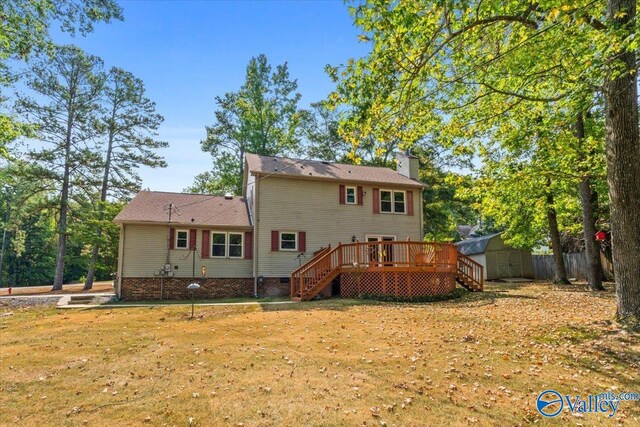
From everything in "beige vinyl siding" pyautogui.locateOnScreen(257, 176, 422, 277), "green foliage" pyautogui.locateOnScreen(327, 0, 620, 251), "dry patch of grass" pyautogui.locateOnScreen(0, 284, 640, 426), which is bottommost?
"dry patch of grass" pyautogui.locateOnScreen(0, 284, 640, 426)

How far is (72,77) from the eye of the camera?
25.0 meters

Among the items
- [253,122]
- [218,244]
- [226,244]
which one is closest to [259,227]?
[226,244]

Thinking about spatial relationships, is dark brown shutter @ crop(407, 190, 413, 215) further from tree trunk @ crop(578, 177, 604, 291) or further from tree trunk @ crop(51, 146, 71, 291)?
tree trunk @ crop(51, 146, 71, 291)

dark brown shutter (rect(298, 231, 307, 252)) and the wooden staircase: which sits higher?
dark brown shutter (rect(298, 231, 307, 252))

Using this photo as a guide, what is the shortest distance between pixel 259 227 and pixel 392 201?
7.20m

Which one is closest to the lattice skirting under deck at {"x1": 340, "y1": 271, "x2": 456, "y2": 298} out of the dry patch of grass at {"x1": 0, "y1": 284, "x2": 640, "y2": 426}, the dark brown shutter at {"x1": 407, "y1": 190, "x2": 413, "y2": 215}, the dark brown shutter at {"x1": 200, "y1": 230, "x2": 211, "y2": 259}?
the dry patch of grass at {"x1": 0, "y1": 284, "x2": 640, "y2": 426}

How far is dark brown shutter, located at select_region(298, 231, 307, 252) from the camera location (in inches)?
715

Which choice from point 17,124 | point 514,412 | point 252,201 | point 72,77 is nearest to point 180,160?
point 72,77

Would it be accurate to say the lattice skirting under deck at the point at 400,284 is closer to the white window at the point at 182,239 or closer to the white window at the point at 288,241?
the white window at the point at 288,241

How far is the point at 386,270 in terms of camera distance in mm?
14289

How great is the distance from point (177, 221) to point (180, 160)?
13.8 m

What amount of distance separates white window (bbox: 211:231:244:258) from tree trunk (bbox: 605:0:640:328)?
1437cm

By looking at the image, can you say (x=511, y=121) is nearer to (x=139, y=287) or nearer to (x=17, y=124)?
(x=139, y=287)

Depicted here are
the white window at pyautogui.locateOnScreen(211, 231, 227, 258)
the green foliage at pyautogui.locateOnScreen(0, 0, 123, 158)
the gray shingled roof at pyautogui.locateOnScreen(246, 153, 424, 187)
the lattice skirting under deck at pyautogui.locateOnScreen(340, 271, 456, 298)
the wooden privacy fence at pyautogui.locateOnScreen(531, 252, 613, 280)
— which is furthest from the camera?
the wooden privacy fence at pyautogui.locateOnScreen(531, 252, 613, 280)
